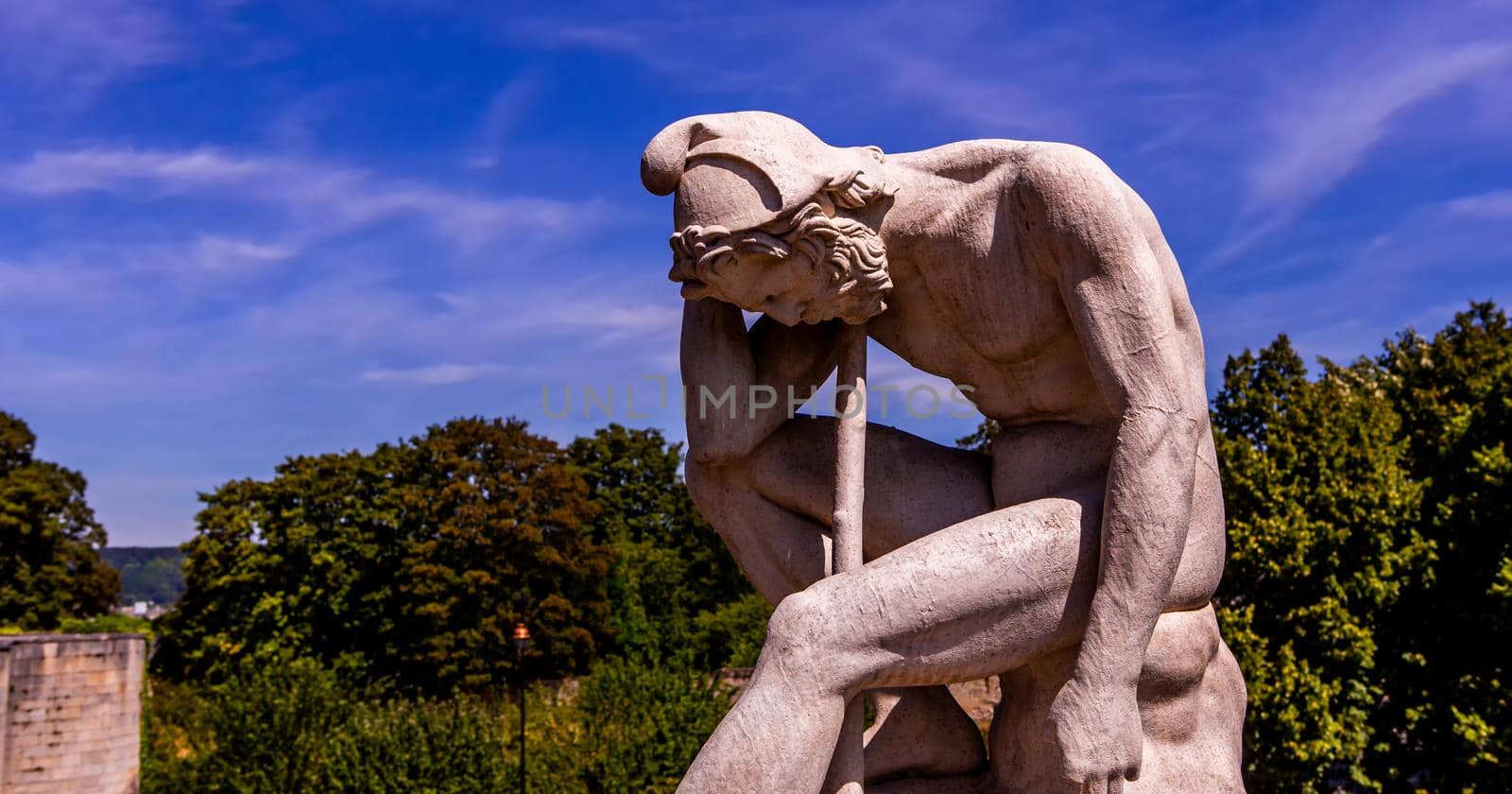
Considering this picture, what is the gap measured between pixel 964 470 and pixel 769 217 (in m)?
0.99

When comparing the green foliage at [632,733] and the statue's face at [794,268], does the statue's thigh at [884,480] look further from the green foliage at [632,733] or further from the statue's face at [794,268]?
the green foliage at [632,733]

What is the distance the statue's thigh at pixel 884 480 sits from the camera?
3963 mm

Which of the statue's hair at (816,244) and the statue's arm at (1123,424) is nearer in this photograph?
the statue's arm at (1123,424)

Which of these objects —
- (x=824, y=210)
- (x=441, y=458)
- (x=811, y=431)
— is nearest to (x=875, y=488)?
(x=811, y=431)

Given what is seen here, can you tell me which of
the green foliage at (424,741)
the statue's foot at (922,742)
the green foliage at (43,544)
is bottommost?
the green foliage at (424,741)

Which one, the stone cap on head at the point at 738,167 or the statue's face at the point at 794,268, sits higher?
the stone cap on head at the point at 738,167

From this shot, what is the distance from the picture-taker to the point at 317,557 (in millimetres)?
39406

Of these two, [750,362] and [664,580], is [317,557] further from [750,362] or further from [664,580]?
[750,362]

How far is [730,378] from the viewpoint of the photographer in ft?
13.1

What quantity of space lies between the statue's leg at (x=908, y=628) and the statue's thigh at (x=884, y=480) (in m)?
0.33

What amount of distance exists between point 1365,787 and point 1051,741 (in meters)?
18.0

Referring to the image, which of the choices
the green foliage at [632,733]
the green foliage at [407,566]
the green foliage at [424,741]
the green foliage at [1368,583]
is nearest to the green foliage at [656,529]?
the green foliage at [407,566]

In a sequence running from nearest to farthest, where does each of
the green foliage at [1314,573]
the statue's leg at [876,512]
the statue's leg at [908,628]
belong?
the statue's leg at [908,628], the statue's leg at [876,512], the green foliage at [1314,573]

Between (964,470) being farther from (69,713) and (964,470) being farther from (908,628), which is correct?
(69,713)
